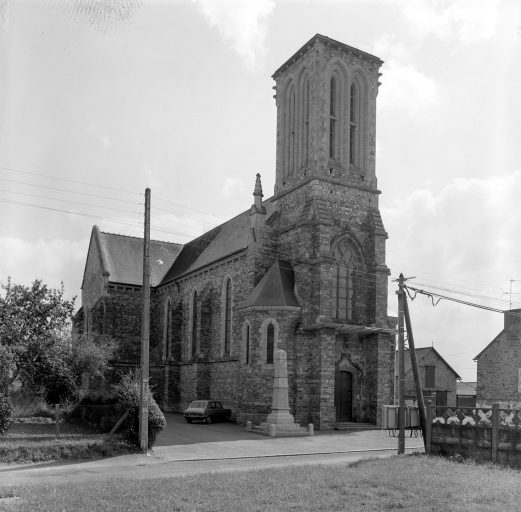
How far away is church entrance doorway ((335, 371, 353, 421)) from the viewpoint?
33000mm

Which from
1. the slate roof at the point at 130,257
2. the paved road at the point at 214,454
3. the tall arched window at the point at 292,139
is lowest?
the paved road at the point at 214,454

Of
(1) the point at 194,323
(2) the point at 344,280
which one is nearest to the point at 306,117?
(2) the point at 344,280

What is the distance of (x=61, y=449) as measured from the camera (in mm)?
19812

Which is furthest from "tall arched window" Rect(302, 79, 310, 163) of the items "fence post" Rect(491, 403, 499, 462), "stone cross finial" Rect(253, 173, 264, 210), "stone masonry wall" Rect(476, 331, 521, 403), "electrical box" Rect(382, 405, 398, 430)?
"stone masonry wall" Rect(476, 331, 521, 403)

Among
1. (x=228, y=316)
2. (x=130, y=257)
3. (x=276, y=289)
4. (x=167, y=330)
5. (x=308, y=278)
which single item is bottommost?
(x=167, y=330)

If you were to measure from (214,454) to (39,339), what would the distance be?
439 inches

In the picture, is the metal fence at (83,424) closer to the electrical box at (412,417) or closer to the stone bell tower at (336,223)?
the electrical box at (412,417)

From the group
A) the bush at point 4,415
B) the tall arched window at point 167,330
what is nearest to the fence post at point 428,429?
the bush at point 4,415

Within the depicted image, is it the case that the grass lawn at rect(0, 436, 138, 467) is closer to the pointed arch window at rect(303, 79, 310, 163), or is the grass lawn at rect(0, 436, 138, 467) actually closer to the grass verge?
the grass verge

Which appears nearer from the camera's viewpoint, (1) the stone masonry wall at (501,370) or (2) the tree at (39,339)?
(2) the tree at (39,339)

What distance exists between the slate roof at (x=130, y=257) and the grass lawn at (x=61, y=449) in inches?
982

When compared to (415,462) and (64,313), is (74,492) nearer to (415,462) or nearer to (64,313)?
(415,462)

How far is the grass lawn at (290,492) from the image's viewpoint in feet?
38.1

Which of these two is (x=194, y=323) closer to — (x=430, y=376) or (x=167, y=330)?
(x=167, y=330)
